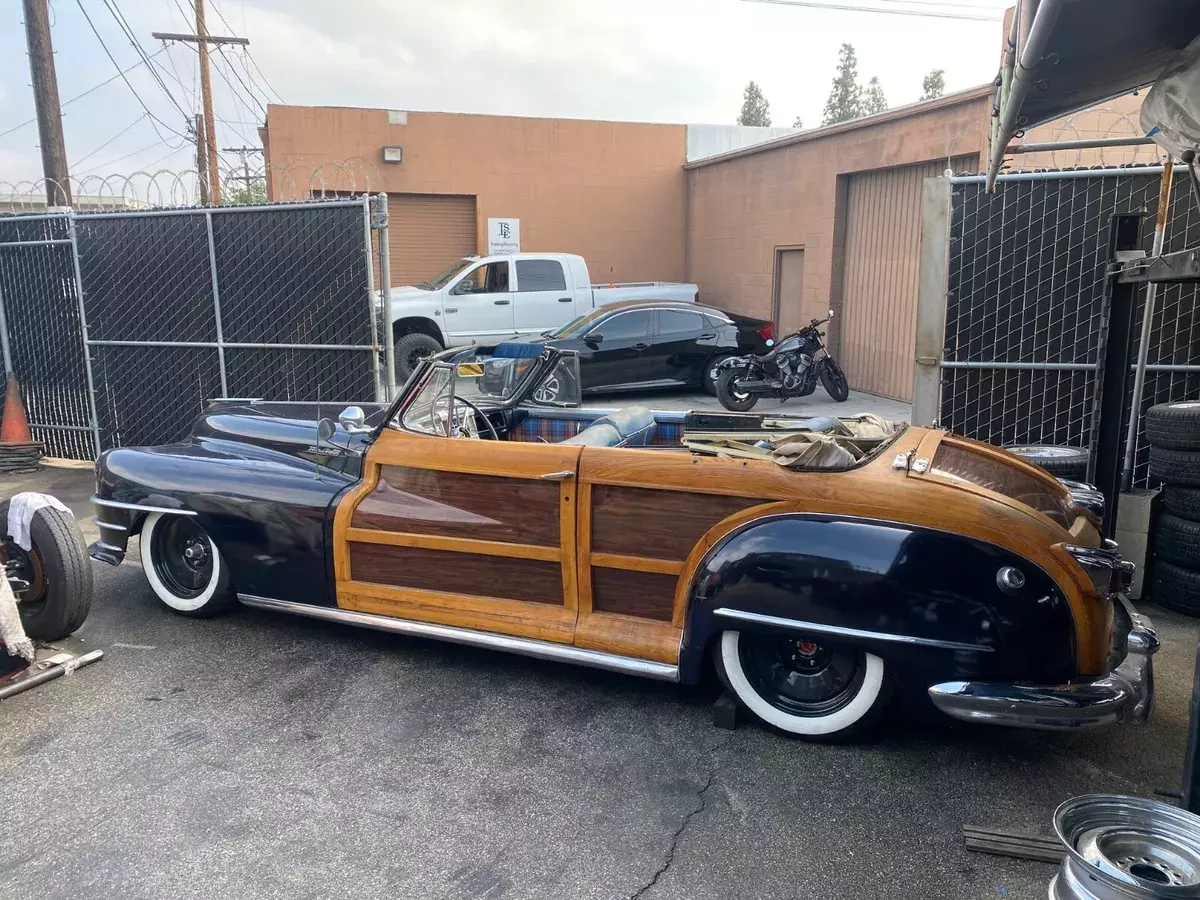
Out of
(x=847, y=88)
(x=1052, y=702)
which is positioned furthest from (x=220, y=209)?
(x=847, y=88)

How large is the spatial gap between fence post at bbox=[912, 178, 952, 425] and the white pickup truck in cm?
769

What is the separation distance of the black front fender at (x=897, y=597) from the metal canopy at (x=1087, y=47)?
63.4 inches

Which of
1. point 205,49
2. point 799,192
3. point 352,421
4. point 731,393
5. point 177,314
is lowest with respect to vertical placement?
point 731,393

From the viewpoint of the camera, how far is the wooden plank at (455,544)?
4.02m

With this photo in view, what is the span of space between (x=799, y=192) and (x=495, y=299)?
5032mm

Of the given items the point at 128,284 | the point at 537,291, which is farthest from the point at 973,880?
the point at 537,291

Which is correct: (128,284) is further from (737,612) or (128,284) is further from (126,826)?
(737,612)

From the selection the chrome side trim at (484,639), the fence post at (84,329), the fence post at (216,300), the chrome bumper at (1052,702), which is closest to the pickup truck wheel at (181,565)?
the chrome side trim at (484,639)

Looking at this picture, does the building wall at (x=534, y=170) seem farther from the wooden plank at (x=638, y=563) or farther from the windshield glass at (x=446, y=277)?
the wooden plank at (x=638, y=563)

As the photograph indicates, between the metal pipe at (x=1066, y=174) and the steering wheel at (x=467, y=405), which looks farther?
the metal pipe at (x=1066, y=174)

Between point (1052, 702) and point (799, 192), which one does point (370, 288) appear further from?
point (799, 192)

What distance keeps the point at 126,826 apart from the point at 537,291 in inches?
445

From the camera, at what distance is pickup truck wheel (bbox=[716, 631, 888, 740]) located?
353 centimetres

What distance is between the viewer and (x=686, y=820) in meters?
3.16
